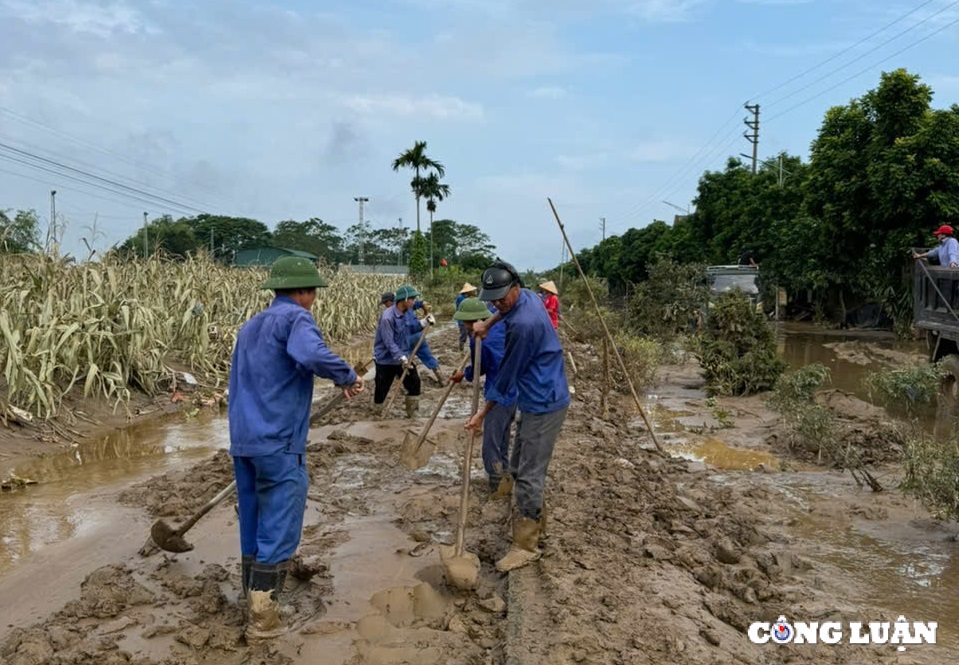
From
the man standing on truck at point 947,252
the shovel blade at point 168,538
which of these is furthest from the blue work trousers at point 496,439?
the man standing on truck at point 947,252

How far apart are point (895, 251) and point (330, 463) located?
17.3 metres

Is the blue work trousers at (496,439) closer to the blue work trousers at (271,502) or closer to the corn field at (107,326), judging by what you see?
the blue work trousers at (271,502)

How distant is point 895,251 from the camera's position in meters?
19.5

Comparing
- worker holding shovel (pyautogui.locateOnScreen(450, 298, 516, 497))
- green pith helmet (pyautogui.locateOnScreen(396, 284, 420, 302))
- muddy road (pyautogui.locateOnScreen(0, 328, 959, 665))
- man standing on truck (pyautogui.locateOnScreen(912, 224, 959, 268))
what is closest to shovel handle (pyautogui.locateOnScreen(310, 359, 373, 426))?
muddy road (pyautogui.locateOnScreen(0, 328, 959, 665))

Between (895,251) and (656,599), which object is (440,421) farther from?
(895,251)

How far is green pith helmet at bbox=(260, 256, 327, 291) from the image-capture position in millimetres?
3926

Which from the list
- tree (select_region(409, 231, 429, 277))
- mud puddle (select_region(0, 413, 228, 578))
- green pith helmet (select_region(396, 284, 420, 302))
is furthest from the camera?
tree (select_region(409, 231, 429, 277))

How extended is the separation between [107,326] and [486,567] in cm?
654

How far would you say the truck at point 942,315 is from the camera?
930 cm

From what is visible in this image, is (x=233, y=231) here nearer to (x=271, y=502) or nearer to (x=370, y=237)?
(x=370, y=237)

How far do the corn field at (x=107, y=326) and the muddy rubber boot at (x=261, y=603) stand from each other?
543 centimetres

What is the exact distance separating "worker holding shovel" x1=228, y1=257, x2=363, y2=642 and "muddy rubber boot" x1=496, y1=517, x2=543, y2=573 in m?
1.35

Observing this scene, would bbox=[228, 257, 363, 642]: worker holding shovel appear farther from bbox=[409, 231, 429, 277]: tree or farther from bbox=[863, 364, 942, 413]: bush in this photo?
bbox=[409, 231, 429, 277]: tree

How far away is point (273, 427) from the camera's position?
3713 mm
